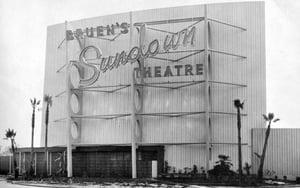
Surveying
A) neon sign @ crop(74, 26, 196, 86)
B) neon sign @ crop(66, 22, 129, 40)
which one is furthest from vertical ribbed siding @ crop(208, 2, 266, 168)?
neon sign @ crop(66, 22, 129, 40)

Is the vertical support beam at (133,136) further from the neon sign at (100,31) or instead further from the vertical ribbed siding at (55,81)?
the vertical ribbed siding at (55,81)

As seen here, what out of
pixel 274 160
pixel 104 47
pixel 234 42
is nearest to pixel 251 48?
pixel 234 42

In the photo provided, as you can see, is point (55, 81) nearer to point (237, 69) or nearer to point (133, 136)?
point (133, 136)

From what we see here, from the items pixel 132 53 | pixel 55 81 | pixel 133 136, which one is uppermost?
pixel 132 53

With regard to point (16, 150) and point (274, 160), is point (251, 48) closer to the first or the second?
point (274, 160)

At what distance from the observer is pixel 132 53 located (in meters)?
67.9

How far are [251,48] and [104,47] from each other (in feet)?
67.0

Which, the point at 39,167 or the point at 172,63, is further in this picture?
the point at 39,167

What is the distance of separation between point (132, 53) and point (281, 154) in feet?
72.5

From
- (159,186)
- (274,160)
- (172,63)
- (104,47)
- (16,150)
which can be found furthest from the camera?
(16,150)

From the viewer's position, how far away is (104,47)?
76.6m

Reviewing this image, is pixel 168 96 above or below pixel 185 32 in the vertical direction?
below

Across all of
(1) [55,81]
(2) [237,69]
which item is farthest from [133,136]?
(1) [55,81]

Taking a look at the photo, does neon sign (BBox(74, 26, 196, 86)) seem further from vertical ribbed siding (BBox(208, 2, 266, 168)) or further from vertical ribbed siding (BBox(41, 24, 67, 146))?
vertical ribbed siding (BBox(41, 24, 67, 146))
